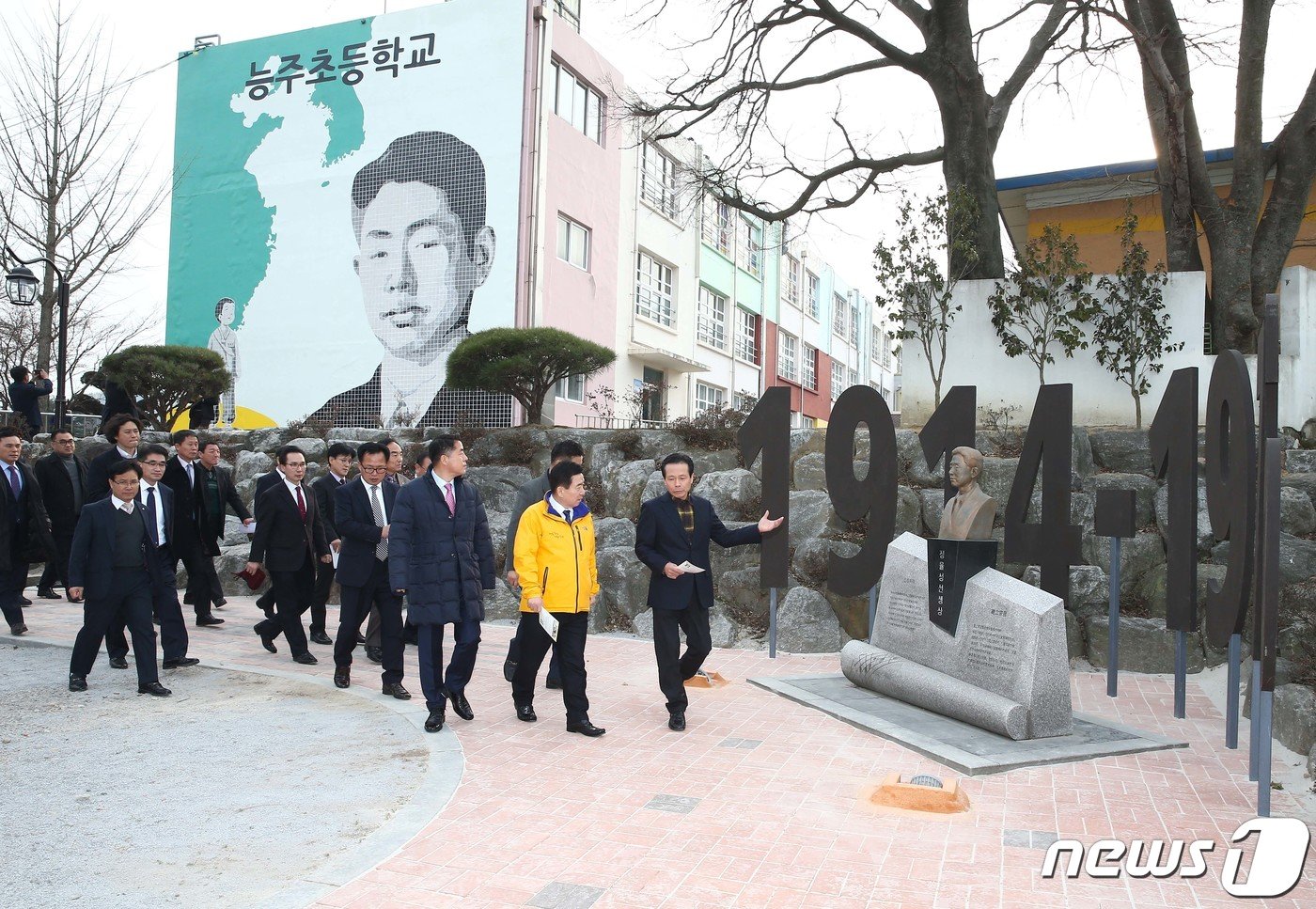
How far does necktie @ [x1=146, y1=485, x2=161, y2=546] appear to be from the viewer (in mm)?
7818

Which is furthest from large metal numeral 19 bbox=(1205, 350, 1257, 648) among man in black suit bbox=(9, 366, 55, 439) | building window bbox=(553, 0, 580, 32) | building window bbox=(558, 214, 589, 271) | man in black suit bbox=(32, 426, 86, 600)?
building window bbox=(553, 0, 580, 32)

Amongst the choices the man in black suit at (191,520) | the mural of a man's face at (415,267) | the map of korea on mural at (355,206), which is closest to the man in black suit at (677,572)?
the man in black suit at (191,520)

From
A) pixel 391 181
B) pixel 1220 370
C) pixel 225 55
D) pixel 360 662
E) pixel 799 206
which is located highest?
pixel 225 55

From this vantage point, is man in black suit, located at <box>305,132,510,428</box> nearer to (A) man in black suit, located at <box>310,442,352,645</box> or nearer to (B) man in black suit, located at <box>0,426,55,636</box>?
(B) man in black suit, located at <box>0,426,55,636</box>

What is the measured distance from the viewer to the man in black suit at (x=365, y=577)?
25.2 feet

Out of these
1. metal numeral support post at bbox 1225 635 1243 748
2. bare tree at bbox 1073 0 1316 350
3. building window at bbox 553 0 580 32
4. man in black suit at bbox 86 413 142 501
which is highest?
building window at bbox 553 0 580 32

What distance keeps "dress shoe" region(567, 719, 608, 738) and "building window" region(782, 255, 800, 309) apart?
32.4m

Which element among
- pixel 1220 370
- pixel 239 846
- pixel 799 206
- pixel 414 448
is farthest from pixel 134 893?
pixel 799 206

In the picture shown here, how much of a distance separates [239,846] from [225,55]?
24526 millimetres

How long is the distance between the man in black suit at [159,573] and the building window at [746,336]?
2578 centimetres

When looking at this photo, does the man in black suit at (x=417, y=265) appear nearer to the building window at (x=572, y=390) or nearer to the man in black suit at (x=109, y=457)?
the building window at (x=572, y=390)

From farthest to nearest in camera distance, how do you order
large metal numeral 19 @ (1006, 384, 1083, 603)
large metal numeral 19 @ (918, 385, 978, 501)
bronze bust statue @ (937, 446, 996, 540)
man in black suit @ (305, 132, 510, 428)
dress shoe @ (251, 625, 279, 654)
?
man in black suit @ (305, 132, 510, 428), dress shoe @ (251, 625, 279, 654), large metal numeral 19 @ (918, 385, 978, 501), large metal numeral 19 @ (1006, 384, 1083, 603), bronze bust statue @ (937, 446, 996, 540)

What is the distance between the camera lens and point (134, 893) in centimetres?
403

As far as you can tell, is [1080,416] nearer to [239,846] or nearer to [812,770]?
[812,770]
